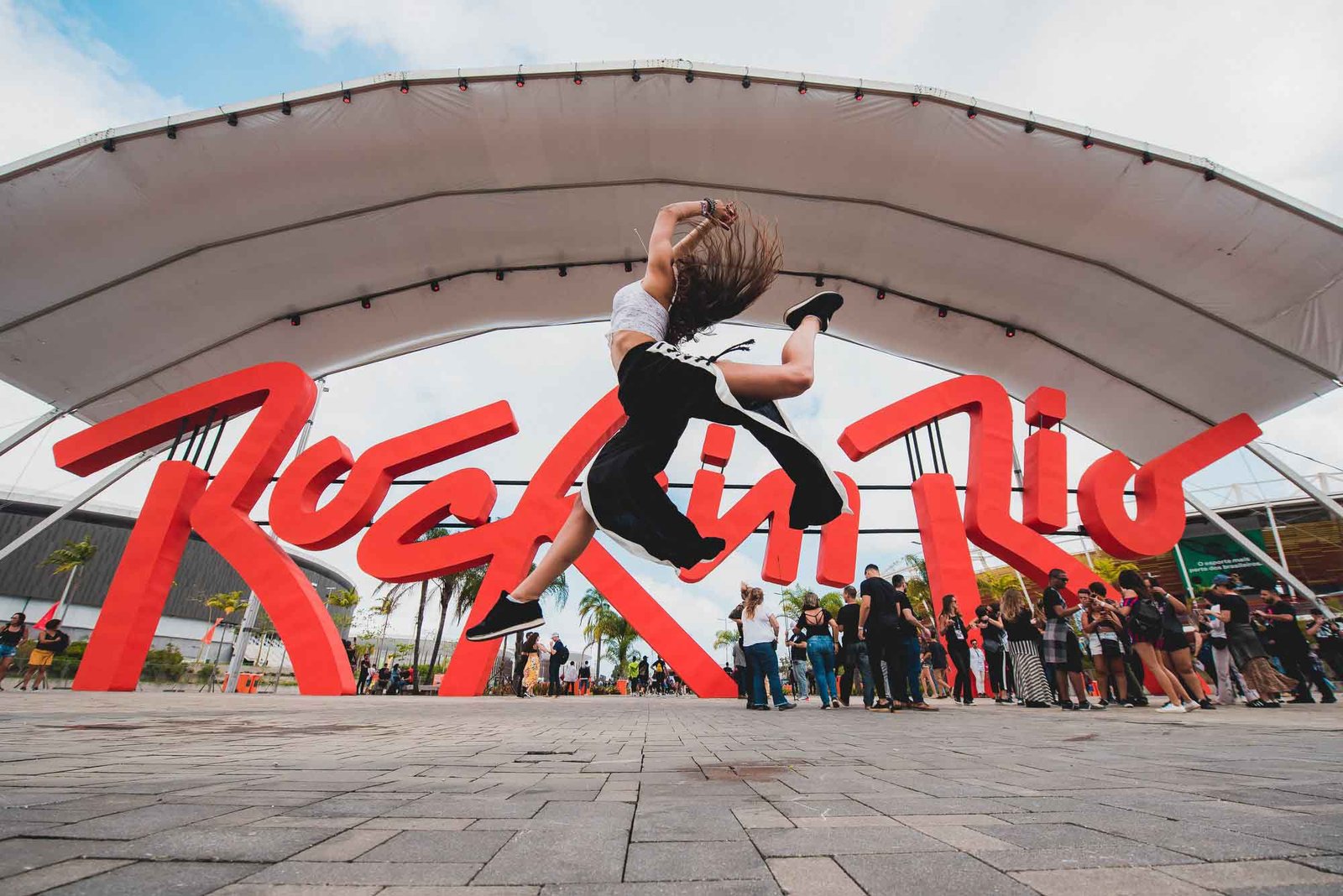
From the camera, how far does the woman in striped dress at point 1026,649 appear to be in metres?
7.95

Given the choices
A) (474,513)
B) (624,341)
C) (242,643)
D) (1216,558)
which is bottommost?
(242,643)

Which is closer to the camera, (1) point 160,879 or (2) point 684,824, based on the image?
(1) point 160,879

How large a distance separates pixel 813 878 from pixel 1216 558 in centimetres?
3386

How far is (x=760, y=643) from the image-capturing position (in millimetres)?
7418

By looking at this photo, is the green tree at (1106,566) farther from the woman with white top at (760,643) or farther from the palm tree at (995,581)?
the woman with white top at (760,643)

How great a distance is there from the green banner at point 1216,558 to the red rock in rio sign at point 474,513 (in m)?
Result: 19.7

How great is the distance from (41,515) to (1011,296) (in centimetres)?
5568

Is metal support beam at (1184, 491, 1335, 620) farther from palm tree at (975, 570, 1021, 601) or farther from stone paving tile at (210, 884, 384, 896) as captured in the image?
palm tree at (975, 570, 1021, 601)

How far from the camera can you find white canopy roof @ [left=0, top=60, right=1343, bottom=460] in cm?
928

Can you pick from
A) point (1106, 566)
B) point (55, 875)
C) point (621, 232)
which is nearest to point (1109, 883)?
point (55, 875)

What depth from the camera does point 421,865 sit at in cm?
109

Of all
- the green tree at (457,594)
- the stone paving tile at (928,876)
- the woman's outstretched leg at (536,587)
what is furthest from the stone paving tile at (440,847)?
the green tree at (457,594)

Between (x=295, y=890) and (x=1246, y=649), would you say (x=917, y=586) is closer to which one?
(x=1246, y=649)

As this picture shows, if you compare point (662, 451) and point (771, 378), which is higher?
point (771, 378)
